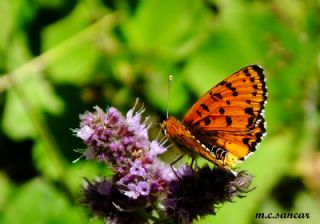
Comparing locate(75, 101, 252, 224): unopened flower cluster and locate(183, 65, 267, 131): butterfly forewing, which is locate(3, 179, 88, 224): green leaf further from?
locate(183, 65, 267, 131): butterfly forewing

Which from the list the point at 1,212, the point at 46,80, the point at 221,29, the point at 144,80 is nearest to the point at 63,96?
the point at 46,80

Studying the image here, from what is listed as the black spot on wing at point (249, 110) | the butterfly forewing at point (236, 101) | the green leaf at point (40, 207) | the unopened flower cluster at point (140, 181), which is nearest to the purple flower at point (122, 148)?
the unopened flower cluster at point (140, 181)

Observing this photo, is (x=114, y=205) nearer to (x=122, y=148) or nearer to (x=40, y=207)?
(x=122, y=148)

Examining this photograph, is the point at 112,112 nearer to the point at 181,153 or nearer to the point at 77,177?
the point at 181,153

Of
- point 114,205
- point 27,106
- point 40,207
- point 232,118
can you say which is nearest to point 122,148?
point 114,205

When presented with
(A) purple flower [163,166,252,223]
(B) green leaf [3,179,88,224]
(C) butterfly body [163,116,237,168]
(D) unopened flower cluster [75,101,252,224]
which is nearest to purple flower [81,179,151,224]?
(D) unopened flower cluster [75,101,252,224]

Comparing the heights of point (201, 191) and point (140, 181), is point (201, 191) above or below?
below
